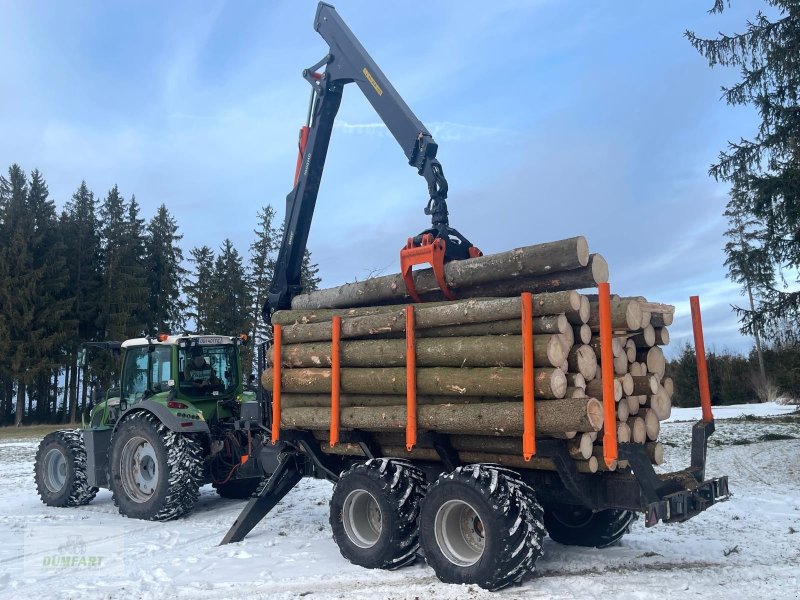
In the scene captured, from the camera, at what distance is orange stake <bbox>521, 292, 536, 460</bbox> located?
5703mm

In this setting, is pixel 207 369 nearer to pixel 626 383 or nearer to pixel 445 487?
pixel 445 487

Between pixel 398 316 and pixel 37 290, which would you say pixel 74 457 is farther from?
pixel 37 290

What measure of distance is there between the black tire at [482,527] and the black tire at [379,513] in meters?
0.42

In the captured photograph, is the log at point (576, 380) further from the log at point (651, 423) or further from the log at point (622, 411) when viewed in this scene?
the log at point (651, 423)

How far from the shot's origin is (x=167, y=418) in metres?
9.98

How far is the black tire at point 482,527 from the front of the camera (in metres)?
5.79

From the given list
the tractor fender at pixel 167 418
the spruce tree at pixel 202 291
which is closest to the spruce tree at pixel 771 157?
the tractor fender at pixel 167 418

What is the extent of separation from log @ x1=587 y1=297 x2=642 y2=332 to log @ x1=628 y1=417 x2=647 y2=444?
923 millimetres

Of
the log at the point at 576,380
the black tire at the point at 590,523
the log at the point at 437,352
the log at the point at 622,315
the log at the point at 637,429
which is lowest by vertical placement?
the black tire at the point at 590,523

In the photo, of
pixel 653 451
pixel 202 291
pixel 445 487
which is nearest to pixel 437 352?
pixel 445 487

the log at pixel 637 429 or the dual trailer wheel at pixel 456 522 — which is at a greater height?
the log at pixel 637 429

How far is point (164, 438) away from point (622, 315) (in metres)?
6.88

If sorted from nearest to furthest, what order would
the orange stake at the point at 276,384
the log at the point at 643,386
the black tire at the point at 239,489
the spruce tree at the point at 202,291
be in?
the log at the point at 643,386 → the orange stake at the point at 276,384 → the black tire at the point at 239,489 → the spruce tree at the point at 202,291

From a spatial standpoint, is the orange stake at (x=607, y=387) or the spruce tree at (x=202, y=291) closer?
the orange stake at (x=607, y=387)
